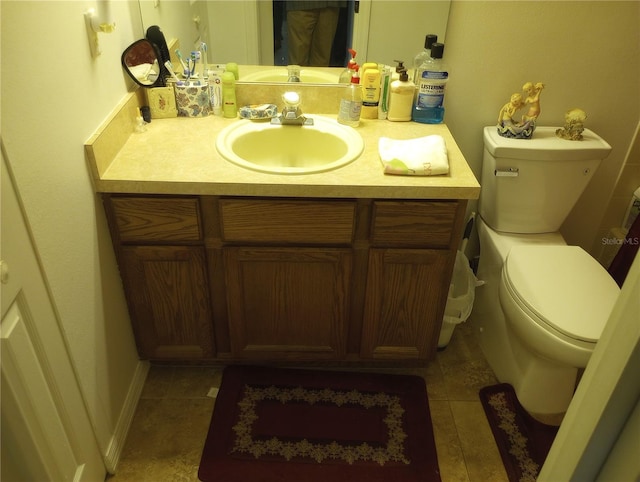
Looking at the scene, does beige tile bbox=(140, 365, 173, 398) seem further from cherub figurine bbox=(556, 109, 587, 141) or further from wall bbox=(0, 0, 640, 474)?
cherub figurine bbox=(556, 109, 587, 141)

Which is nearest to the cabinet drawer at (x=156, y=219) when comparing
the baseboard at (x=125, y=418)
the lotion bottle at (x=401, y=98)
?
the baseboard at (x=125, y=418)

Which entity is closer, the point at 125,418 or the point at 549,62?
the point at 125,418

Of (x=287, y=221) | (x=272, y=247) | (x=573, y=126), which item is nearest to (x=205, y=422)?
(x=272, y=247)

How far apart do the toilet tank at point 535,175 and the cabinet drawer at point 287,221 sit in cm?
68

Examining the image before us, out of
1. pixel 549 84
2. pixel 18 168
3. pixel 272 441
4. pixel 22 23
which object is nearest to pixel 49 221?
pixel 18 168

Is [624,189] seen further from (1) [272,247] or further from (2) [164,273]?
(2) [164,273]

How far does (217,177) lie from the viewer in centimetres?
136

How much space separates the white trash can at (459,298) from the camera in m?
1.84

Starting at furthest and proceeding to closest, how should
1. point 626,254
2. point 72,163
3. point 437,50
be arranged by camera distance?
point 626,254
point 437,50
point 72,163

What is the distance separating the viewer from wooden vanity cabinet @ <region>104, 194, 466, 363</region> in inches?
55.7

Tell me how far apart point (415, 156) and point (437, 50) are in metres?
0.50

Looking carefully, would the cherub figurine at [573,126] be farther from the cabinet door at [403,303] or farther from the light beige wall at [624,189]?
the cabinet door at [403,303]

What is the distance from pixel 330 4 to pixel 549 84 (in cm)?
84

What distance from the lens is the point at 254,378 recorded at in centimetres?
182
